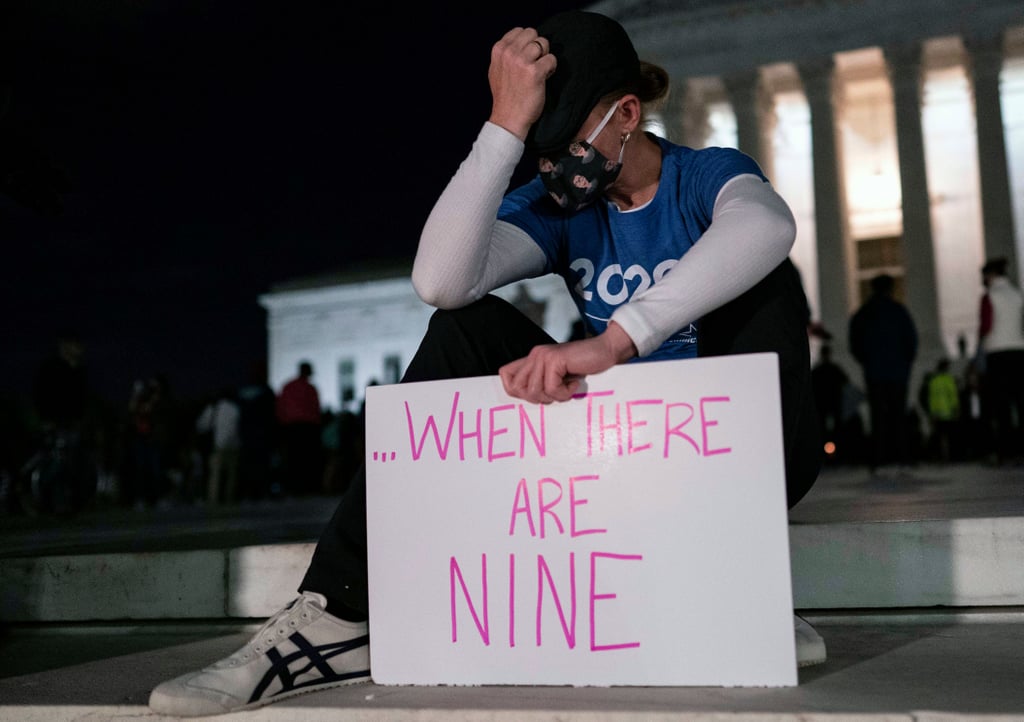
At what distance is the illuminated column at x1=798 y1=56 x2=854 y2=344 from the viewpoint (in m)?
27.0

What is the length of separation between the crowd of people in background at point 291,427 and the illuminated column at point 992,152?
9602 millimetres

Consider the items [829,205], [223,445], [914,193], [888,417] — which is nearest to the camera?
[888,417]

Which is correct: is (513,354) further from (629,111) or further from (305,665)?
(305,665)

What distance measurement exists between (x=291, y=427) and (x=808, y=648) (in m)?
11.1

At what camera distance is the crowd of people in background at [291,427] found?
8750 mm

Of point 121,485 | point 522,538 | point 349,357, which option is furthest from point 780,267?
point 349,357

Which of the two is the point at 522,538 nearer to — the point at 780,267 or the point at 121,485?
the point at 780,267

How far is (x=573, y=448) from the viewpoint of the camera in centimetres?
202

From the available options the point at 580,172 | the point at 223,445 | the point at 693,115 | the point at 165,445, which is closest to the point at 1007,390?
the point at 580,172

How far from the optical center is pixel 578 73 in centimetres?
220

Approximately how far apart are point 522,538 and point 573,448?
0.68 feet

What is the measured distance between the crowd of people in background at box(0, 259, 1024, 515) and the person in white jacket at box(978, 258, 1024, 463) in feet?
0.04

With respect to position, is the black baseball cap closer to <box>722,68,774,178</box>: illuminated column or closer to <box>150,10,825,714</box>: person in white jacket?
<box>150,10,825,714</box>: person in white jacket

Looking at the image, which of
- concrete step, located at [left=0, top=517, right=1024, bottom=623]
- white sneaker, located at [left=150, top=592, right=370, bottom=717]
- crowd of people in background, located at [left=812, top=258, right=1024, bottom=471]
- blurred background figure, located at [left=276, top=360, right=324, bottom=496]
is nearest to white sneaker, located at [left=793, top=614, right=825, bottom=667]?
concrete step, located at [left=0, top=517, right=1024, bottom=623]
